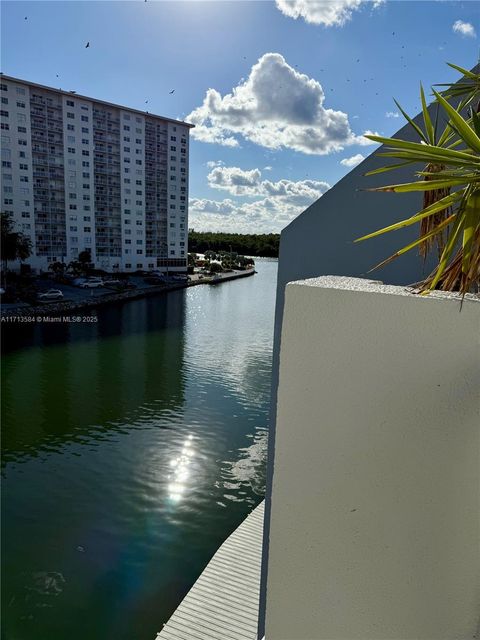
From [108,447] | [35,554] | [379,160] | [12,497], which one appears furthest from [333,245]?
[108,447]

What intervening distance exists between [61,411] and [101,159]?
41403 mm

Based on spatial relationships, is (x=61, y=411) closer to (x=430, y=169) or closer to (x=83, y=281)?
(x=430, y=169)

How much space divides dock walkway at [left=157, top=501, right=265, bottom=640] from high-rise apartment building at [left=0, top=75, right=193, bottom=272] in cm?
4515

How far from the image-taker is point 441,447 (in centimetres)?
129

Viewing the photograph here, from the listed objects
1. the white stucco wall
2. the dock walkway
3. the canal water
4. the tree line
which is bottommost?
the canal water

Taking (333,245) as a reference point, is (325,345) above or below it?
below

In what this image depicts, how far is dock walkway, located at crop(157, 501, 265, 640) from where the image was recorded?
6.41 metres

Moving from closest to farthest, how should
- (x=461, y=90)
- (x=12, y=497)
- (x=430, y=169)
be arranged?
(x=430, y=169), (x=461, y=90), (x=12, y=497)

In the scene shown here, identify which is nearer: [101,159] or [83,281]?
[83,281]

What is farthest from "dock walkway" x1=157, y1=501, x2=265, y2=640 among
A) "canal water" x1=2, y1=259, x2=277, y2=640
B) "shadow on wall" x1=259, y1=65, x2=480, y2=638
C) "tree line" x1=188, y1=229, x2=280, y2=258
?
"tree line" x1=188, y1=229, x2=280, y2=258

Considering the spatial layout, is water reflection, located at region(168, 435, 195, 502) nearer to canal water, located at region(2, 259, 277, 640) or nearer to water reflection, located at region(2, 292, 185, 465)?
canal water, located at region(2, 259, 277, 640)

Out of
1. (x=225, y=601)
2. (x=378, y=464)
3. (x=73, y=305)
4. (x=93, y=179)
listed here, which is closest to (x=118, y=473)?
(x=225, y=601)

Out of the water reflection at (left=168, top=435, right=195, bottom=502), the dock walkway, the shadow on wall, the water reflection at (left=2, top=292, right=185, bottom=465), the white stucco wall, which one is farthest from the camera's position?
the water reflection at (left=2, top=292, right=185, bottom=465)

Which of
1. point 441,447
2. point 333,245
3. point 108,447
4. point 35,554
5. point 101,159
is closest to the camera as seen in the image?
point 441,447
